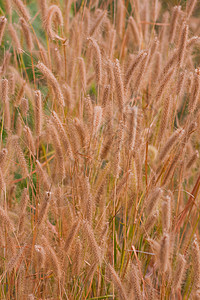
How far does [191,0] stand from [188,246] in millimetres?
972

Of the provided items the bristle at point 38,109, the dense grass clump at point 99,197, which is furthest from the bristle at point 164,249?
the bristle at point 38,109

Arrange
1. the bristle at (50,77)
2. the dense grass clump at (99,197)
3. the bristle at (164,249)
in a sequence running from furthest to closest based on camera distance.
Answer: the bristle at (50,77) → the dense grass clump at (99,197) → the bristle at (164,249)

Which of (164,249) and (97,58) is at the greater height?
(97,58)

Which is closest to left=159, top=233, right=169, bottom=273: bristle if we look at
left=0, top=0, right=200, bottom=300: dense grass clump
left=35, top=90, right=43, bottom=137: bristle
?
left=0, top=0, right=200, bottom=300: dense grass clump

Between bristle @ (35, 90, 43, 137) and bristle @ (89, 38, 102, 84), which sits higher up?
bristle @ (89, 38, 102, 84)

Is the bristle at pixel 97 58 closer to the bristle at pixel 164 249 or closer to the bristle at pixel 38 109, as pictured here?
the bristle at pixel 38 109

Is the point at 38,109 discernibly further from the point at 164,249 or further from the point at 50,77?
the point at 164,249

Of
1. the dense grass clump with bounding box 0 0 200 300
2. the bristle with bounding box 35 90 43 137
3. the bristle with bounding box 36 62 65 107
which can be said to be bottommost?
the dense grass clump with bounding box 0 0 200 300

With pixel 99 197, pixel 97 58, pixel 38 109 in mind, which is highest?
pixel 97 58

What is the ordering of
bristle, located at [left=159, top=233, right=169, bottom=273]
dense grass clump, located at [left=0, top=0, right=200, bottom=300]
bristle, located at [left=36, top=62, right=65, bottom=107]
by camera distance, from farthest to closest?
1. bristle, located at [left=36, top=62, right=65, bottom=107]
2. dense grass clump, located at [left=0, top=0, right=200, bottom=300]
3. bristle, located at [left=159, top=233, right=169, bottom=273]

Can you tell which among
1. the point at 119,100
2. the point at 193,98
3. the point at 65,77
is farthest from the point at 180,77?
the point at 65,77

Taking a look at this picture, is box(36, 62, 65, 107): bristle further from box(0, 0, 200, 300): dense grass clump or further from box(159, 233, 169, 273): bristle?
box(159, 233, 169, 273): bristle

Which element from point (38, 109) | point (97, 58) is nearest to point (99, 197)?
point (38, 109)

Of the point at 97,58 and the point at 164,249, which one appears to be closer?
the point at 164,249
